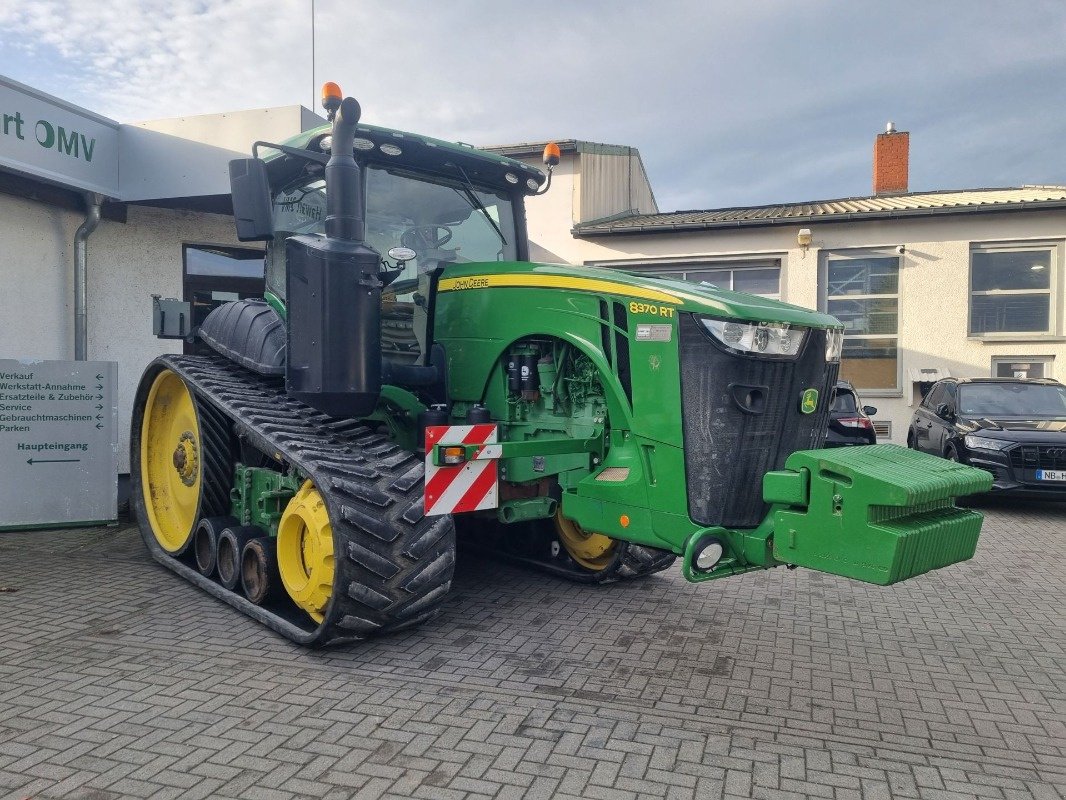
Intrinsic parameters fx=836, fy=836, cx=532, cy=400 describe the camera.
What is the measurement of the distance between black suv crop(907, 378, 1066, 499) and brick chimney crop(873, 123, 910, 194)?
764 centimetres

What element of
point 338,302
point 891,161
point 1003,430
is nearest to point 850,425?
point 1003,430

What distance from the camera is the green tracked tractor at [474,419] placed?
3734 mm

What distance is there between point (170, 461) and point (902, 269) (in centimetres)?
1231

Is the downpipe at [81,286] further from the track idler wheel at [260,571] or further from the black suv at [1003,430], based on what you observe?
the black suv at [1003,430]

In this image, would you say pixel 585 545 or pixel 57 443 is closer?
pixel 585 545

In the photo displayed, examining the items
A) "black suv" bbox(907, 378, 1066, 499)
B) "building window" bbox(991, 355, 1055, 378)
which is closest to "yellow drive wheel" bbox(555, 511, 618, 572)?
"black suv" bbox(907, 378, 1066, 499)

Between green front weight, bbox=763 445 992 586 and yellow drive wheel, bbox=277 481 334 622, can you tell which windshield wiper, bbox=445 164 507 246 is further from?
green front weight, bbox=763 445 992 586

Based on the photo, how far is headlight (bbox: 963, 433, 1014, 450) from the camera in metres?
9.08

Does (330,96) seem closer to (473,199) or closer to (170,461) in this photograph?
(473,199)

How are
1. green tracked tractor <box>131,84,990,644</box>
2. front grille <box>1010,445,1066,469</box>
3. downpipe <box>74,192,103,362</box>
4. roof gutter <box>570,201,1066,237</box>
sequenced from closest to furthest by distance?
green tracked tractor <box>131,84,990,644</box> < downpipe <box>74,192,103,362</box> < front grille <box>1010,445,1066,469</box> < roof gutter <box>570,201,1066,237</box>

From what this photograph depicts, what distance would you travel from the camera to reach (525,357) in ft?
15.3

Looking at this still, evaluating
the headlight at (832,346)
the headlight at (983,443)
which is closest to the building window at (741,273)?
the headlight at (983,443)

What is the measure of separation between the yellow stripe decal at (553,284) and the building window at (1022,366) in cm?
1168

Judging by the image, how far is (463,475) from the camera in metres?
4.34
